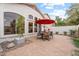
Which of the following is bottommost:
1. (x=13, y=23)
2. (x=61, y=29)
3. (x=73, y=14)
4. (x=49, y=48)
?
(x=49, y=48)

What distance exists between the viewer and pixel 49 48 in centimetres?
337

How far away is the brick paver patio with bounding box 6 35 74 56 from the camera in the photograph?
3.34 m

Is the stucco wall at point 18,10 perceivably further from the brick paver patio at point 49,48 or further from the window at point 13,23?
the brick paver patio at point 49,48

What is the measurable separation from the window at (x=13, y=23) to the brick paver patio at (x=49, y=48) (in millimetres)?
296

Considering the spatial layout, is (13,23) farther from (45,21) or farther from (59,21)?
(59,21)

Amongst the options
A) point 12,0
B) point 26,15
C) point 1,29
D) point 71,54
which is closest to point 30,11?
point 26,15

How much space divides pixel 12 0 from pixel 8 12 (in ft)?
0.71

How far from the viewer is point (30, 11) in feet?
11.1

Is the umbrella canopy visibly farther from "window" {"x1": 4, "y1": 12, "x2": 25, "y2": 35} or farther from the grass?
the grass

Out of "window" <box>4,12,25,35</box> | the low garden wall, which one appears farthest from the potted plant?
the low garden wall

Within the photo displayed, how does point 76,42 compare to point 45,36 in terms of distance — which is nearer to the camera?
point 76,42

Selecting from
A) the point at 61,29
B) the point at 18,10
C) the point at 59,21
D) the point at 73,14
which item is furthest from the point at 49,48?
the point at 18,10

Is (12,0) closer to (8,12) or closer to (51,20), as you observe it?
(8,12)

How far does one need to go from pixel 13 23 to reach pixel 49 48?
2.47ft
